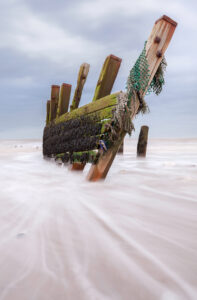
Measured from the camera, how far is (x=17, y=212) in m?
1.95

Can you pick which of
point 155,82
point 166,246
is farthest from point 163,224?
point 155,82

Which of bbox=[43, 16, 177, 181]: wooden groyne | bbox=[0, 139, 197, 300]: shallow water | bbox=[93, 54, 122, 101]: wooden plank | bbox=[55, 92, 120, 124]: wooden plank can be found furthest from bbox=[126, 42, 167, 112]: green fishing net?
bbox=[0, 139, 197, 300]: shallow water

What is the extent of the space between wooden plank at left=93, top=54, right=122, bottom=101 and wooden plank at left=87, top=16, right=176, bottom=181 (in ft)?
2.17

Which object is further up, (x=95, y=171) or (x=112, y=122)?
(x=112, y=122)

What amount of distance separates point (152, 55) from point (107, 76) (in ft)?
2.79

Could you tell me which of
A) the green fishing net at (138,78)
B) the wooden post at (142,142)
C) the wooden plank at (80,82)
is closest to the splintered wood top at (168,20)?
the green fishing net at (138,78)

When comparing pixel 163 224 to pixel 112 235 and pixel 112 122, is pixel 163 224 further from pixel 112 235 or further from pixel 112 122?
pixel 112 122

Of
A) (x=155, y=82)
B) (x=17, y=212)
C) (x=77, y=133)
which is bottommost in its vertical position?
(x=17, y=212)

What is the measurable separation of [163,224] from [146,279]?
2.33 feet

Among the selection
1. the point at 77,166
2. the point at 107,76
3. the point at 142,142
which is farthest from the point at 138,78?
the point at 142,142

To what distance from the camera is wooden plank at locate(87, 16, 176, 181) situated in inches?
124

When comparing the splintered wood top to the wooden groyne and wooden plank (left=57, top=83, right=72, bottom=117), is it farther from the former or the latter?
wooden plank (left=57, top=83, right=72, bottom=117)

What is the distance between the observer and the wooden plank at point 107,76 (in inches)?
147

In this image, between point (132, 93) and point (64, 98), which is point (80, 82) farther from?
point (132, 93)
